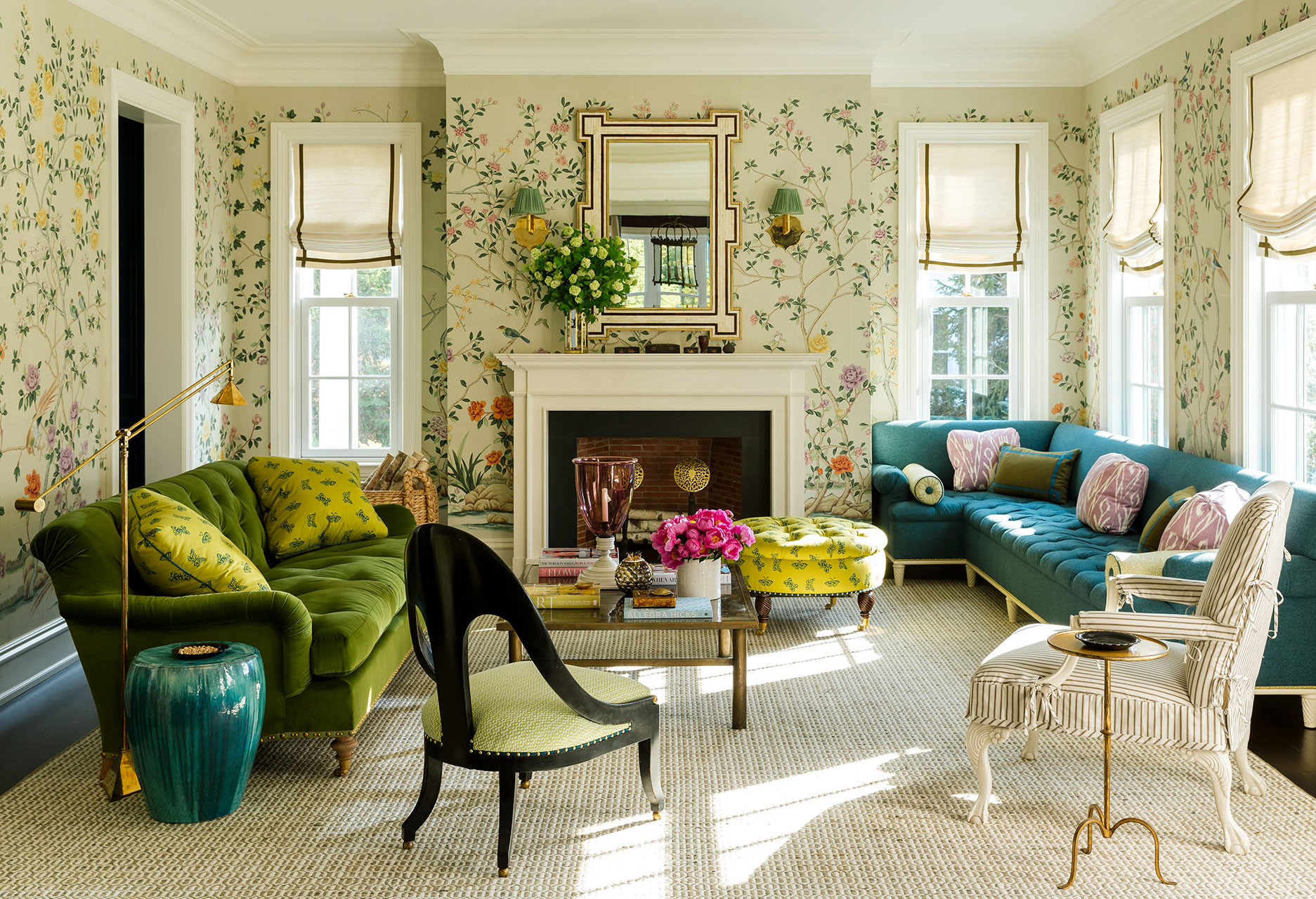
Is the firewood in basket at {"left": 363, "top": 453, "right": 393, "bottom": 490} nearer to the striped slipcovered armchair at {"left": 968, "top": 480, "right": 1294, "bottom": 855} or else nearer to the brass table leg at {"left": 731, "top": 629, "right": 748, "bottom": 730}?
the brass table leg at {"left": 731, "top": 629, "right": 748, "bottom": 730}

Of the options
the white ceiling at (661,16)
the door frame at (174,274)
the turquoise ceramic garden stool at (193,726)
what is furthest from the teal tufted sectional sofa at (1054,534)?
the door frame at (174,274)

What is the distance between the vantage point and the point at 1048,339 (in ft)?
20.4

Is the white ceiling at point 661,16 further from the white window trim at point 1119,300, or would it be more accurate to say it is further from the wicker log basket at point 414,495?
the wicker log basket at point 414,495

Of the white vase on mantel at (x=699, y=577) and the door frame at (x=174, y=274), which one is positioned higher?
the door frame at (x=174, y=274)

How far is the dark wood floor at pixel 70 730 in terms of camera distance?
320cm

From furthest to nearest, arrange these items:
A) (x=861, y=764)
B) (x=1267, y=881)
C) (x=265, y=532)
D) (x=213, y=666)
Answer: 1. (x=265, y=532)
2. (x=861, y=764)
3. (x=213, y=666)
4. (x=1267, y=881)

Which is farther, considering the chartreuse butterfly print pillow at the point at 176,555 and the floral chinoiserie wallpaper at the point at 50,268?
the floral chinoiserie wallpaper at the point at 50,268

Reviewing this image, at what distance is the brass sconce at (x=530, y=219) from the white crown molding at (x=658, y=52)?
69 cm

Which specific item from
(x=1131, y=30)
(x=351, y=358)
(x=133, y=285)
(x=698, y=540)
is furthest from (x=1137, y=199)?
(x=133, y=285)

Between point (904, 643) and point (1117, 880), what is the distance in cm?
209

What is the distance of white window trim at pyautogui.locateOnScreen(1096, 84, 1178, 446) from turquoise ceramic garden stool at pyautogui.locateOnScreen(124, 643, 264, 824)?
443 centimetres

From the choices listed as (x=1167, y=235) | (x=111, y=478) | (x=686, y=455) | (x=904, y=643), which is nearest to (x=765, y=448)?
(x=686, y=455)

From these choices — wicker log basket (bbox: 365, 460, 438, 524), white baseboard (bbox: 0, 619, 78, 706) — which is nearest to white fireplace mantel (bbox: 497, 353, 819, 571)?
wicker log basket (bbox: 365, 460, 438, 524)

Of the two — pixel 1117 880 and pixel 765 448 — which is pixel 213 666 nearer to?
pixel 1117 880
